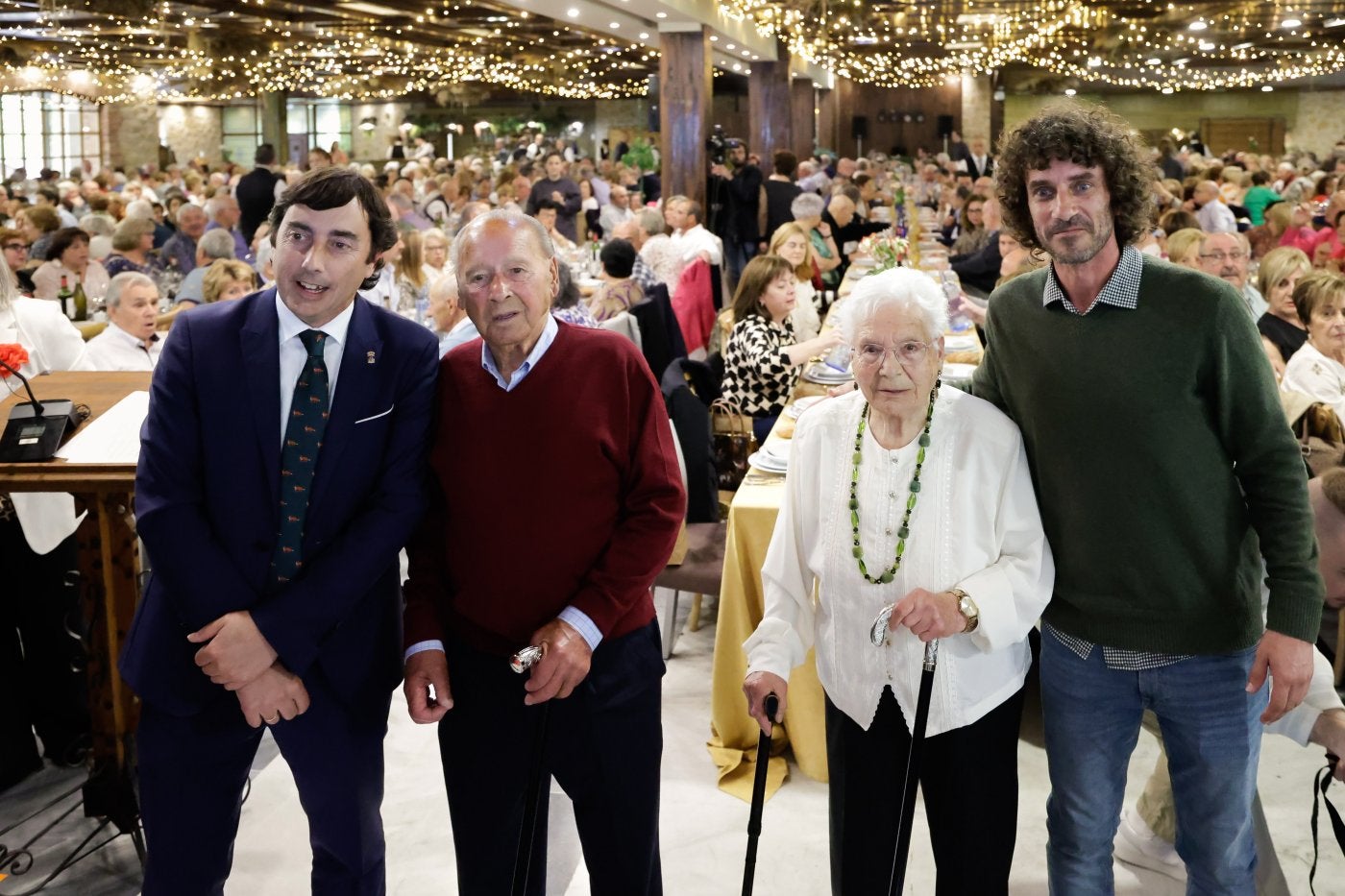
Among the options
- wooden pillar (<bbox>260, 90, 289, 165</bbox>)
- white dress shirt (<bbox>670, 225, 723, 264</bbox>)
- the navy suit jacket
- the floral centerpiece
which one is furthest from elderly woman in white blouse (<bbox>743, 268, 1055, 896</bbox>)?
wooden pillar (<bbox>260, 90, 289, 165</bbox>)

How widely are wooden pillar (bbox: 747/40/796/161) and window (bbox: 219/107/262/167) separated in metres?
18.7

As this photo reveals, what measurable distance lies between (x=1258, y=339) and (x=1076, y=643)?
1.84ft

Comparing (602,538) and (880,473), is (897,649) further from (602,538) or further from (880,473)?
(602,538)

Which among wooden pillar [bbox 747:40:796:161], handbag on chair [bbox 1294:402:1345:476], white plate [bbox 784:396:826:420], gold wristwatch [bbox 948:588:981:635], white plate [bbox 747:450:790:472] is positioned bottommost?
gold wristwatch [bbox 948:588:981:635]

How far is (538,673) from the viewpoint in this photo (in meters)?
1.96

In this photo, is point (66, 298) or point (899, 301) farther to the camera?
point (66, 298)

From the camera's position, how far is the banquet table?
334 centimetres

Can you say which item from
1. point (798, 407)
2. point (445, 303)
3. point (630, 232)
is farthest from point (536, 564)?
point (630, 232)

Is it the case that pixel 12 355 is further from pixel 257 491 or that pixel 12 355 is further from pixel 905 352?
pixel 905 352

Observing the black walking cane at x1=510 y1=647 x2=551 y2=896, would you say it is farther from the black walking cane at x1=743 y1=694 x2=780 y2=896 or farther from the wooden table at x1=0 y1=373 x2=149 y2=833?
the wooden table at x1=0 y1=373 x2=149 y2=833

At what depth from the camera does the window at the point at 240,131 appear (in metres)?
33.9

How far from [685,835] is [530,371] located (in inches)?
62.3

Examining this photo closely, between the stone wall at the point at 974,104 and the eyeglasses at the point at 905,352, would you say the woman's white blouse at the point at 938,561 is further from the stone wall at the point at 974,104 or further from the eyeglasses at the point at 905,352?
the stone wall at the point at 974,104

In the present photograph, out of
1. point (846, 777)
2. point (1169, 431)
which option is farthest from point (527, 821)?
point (1169, 431)
